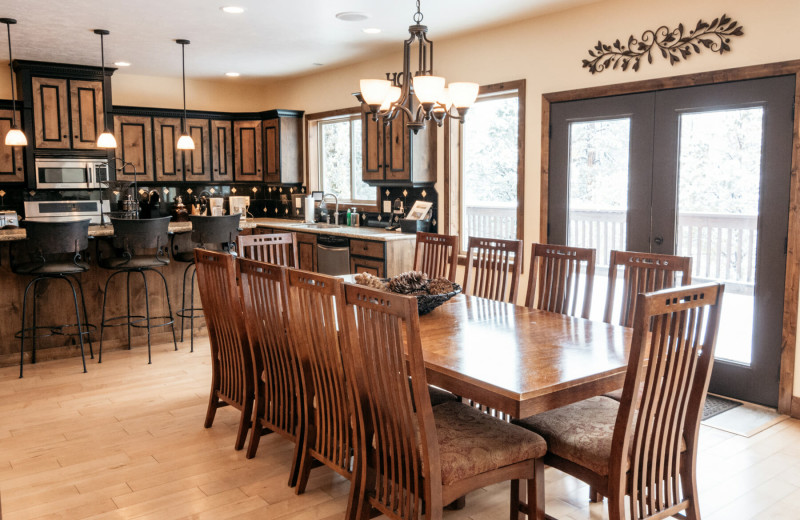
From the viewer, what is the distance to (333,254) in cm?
627

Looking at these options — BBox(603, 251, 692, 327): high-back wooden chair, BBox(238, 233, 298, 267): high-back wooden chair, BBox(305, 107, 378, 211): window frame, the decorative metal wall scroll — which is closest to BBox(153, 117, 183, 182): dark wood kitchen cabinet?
BBox(305, 107, 378, 211): window frame

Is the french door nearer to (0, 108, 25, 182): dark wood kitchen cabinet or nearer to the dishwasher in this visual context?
the dishwasher

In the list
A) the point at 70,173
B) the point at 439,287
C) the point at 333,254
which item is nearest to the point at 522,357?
the point at 439,287

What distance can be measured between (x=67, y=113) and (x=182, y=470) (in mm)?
5220

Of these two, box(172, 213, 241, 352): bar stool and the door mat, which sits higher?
box(172, 213, 241, 352): bar stool

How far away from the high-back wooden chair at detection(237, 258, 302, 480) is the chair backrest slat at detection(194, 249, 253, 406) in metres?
0.10

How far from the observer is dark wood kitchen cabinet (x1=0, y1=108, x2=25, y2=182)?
663 cm

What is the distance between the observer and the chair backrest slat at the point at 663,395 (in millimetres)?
1914

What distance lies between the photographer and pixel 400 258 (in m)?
5.80

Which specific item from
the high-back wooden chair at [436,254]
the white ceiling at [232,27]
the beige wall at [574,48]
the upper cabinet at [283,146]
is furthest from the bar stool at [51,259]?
the upper cabinet at [283,146]

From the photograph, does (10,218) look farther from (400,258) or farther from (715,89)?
(715,89)

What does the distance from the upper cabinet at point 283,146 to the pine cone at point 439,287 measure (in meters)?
5.21

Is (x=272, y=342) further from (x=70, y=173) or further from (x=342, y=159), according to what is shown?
(x=70, y=173)

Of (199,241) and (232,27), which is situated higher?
(232,27)
